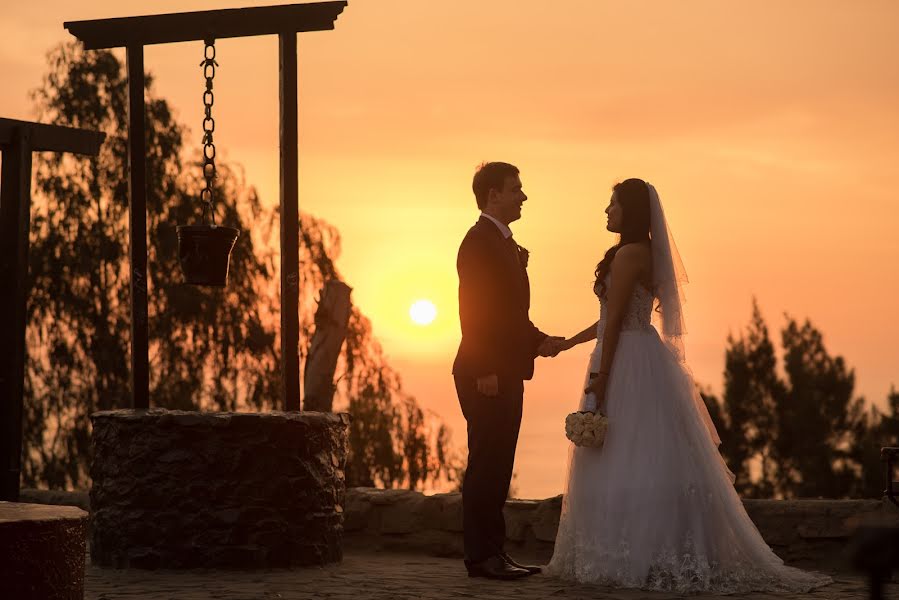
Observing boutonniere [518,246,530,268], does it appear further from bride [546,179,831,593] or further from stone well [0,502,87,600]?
stone well [0,502,87,600]

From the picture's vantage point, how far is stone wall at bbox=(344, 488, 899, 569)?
740 centimetres

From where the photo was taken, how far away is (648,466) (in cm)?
645

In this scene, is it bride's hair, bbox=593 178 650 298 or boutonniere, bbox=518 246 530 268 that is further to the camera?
boutonniere, bbox=518 246 530 268

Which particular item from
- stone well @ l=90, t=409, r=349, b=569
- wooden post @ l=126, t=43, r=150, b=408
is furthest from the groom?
wooden post @ l=126, t=43, r=150, b=408

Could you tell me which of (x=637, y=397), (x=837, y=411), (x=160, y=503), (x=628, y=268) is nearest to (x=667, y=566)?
(x=637, y=397)

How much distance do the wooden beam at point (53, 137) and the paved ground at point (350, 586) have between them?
3577mm

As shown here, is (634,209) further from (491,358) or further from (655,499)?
(655,499)

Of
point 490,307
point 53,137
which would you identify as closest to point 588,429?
point 490,307

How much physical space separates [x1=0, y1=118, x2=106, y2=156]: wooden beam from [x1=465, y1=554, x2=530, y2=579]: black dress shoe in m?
→ 4.81

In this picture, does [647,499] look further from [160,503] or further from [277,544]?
[160,503]

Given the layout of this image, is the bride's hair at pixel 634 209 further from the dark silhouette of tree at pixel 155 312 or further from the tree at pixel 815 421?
the tree at pixel 815 421

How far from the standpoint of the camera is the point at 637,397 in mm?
6586

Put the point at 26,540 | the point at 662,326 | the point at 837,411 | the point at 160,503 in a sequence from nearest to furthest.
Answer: the point at 26,540 → the point at 662,326 → the point at 160,503 → the point at 837,411

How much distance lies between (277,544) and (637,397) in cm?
235
